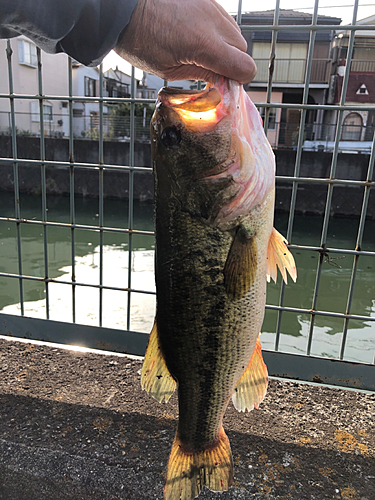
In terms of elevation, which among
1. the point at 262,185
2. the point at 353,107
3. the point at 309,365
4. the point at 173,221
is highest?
the point at 353,107

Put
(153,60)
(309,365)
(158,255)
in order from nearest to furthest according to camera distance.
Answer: (153,60) < (158,255) < (309,365)

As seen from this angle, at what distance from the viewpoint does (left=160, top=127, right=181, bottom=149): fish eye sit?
1.58 metres

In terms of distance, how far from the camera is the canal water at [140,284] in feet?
21.5

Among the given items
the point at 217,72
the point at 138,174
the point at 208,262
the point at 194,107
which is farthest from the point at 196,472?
the point at 138,174

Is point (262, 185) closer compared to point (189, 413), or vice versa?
point (262, 185)

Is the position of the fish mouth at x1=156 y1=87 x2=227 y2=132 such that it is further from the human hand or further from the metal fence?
the metal fence

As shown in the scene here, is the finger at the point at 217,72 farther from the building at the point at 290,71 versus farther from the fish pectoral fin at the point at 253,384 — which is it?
the building at the point at 290,71

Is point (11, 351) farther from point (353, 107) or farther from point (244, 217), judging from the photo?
point (353, 107)

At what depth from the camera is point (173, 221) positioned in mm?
1655

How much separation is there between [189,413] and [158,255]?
72 cm

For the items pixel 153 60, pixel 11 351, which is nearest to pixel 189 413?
pixel 153 60

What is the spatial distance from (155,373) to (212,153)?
1.00 m

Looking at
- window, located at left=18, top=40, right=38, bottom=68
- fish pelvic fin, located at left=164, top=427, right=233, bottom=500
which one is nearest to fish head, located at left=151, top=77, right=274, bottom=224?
fish pelvic fin, located at left=164, top=427, right=233, bottom=500

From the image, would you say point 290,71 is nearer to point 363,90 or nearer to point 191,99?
point 363,90
